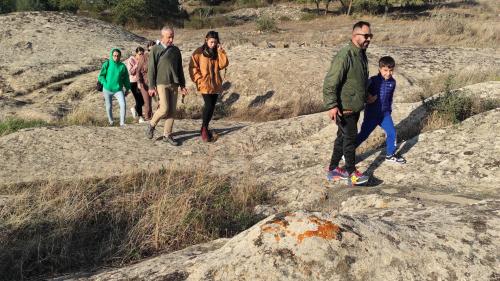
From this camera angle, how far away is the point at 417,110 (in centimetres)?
765

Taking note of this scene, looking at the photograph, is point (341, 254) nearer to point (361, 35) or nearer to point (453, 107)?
point (361, 35)

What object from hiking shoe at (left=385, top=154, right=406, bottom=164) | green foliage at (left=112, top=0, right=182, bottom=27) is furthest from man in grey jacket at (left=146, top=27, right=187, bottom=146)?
green foliage at (left=112, top=0, right=182, bottom=27)

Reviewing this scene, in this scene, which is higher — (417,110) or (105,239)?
(417,110)

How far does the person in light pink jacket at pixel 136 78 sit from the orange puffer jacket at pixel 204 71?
108 inches

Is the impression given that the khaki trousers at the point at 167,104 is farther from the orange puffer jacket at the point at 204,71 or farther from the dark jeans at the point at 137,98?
the dark jeans at the point at 137,98

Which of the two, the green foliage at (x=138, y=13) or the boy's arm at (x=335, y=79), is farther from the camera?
the green foliage at (x=138, y=13)

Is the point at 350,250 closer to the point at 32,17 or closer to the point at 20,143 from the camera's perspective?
the point at 20,143

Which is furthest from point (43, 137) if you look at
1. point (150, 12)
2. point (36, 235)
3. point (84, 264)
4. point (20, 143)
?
point (150, 12)

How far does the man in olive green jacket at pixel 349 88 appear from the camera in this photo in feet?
16.7

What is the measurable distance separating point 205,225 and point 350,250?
2.24m

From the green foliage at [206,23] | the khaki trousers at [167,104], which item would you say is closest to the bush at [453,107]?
the khaki trousers at [167,104]

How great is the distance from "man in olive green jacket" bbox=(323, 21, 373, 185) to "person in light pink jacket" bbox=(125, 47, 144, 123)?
232 inches

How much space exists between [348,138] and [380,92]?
90 cm

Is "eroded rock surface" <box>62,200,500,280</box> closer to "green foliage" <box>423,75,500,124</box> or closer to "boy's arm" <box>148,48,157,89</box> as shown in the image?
"green foliage" <box>423,75,500,124</box>
